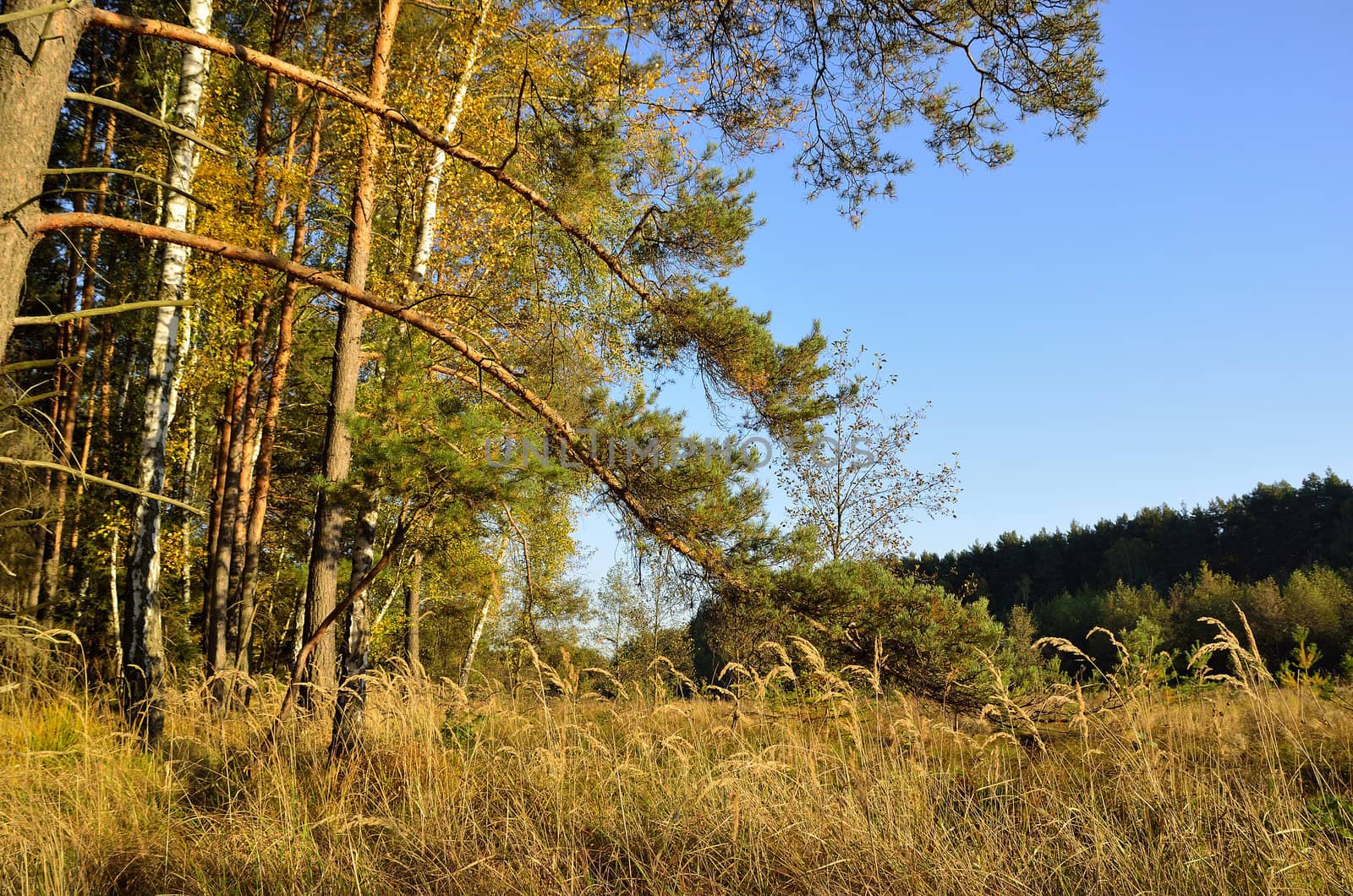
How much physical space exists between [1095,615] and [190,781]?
175ft

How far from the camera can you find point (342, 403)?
5961mm

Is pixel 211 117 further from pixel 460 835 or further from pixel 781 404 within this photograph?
pixel 460 835

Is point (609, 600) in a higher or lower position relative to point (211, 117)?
lower

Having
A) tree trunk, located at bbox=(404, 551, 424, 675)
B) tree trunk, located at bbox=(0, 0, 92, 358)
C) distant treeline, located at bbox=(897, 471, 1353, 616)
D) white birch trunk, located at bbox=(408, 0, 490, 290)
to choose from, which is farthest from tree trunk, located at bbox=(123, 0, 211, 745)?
distant treeline, located at bbox=(897, 471, 1353, 616)

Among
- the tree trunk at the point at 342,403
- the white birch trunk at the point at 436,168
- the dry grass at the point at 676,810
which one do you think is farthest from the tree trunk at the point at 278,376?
the dry grass at the point at 676,810

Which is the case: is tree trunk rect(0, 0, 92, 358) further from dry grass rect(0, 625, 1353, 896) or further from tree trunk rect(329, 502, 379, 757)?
tree trunk rect(329, 502, 379, 757)

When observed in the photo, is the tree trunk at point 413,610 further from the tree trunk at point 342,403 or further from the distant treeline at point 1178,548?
the distant treeline at point 1178,548

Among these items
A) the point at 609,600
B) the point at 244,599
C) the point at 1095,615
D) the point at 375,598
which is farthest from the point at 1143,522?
the point at 244,599

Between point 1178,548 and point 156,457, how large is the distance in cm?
7181

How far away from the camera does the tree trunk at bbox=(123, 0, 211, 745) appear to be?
6.02 metres

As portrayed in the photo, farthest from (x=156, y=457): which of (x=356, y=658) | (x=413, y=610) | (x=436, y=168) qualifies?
(x=413, y=610)

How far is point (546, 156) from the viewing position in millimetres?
5895

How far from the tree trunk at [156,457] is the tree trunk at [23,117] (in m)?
3.86

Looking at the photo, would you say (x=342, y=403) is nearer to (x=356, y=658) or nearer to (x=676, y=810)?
(x=356, y=658)
